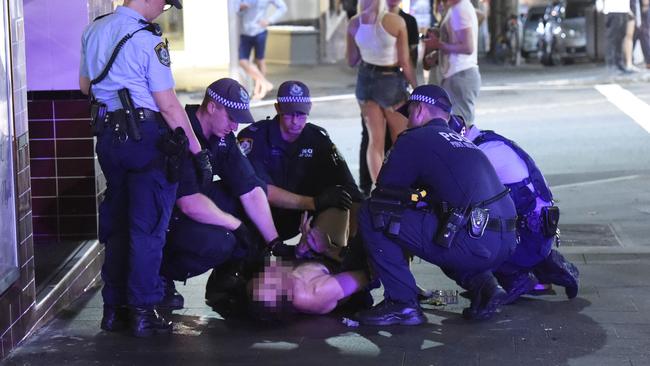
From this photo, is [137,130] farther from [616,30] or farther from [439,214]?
[616,30]

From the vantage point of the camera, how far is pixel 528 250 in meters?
6.48

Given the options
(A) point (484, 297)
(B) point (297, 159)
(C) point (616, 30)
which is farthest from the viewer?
(C) point (616, 30)

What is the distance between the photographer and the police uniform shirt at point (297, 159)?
6.96m

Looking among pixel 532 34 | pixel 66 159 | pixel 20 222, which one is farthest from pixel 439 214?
pixel 532 34

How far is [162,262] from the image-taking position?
21.4 ft

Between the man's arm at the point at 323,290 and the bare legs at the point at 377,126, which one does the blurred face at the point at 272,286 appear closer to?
the man's arm at the point at 323,290

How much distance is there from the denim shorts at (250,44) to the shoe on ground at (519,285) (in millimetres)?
9829

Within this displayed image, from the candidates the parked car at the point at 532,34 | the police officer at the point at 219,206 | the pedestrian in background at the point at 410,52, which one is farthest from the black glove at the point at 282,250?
the parked car at the point at 532,34

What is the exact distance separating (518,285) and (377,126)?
329 cm

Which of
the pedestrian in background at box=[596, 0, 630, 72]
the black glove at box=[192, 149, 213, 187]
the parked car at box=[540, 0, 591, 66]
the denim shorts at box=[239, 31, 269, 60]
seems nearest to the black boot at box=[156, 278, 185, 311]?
the black glove at box=[192, 149, 213, 187]

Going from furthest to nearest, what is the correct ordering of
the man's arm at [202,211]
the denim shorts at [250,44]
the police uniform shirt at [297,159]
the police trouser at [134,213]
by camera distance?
the denim shorts at [250,44] < the police uniform shirt at [297,159] < the man's arm at [202,211] < the police trouser at [134,213]

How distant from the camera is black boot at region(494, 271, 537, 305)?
21.2 ft

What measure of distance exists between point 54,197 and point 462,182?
256 cm

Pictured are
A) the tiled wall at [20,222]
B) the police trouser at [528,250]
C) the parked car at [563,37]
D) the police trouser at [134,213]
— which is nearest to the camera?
the tiled wall at [20,222]
